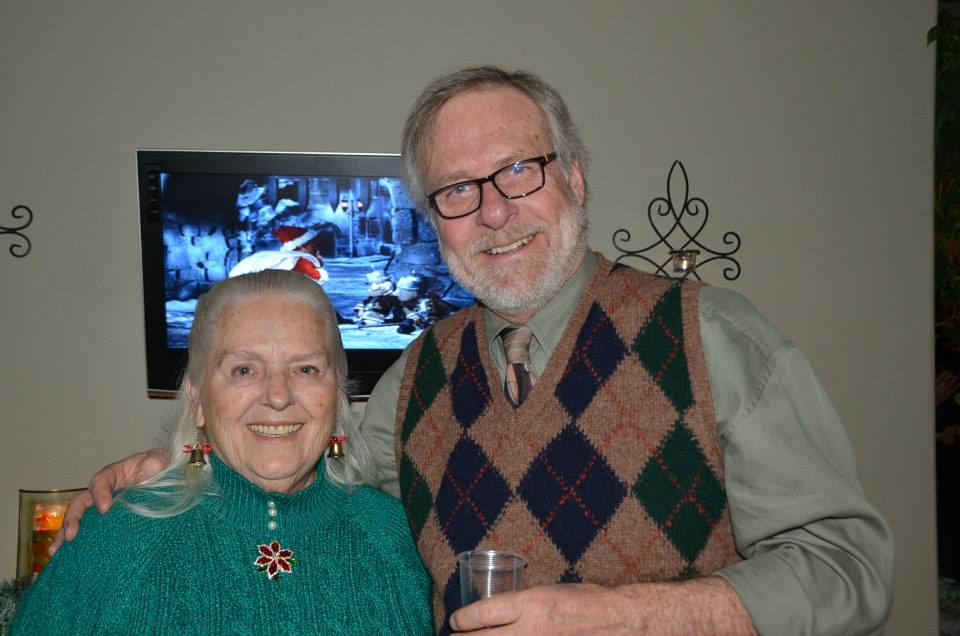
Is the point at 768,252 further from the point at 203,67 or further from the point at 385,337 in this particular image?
the point at 203,67

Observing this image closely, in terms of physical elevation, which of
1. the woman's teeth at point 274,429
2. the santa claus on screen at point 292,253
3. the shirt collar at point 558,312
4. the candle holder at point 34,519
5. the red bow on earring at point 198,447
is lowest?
the candle holder at point 34,519

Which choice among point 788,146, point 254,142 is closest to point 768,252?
point 788,146

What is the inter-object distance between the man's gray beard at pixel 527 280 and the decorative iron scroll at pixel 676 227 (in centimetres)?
203

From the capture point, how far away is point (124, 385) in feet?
11.2

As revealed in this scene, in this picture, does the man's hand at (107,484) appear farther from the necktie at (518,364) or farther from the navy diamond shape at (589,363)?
the navy diamond shape at (589,363)

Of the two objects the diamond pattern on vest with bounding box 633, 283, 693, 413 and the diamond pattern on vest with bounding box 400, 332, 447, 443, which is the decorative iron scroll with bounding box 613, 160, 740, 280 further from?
the diamond pattern on vest with bounding box 633, 283, 693, 413

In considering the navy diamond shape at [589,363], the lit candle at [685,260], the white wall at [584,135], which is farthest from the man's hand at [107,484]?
the lit candle at [685,260]

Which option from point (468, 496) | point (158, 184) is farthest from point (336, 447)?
point (158, 184)

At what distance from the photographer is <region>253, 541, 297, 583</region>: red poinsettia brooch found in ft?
4.95

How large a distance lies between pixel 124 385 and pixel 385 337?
3.65 ft

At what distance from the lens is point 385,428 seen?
6.20 feet

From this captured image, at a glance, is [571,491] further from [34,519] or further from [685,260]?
[34,519]

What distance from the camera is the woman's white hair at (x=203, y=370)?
1589mm

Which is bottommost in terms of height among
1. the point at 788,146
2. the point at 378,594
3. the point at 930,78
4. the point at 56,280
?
the point at 378,594
